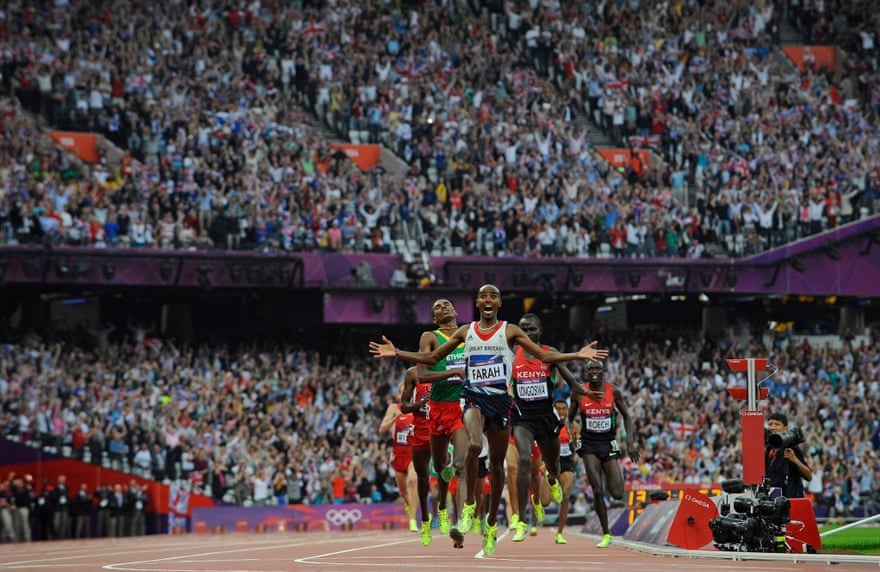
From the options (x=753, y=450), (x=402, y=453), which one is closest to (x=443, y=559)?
(x=753, y=450)

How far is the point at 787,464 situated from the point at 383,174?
86.4ft

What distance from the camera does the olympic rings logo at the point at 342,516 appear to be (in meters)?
36.5

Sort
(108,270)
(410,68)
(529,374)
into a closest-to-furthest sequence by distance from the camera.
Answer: (529,374) → (108,270) → (410,68)

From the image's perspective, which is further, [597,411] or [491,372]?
[597,411]

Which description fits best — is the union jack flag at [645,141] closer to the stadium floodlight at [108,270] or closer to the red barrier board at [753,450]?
the stadium floodlight at [108,270]

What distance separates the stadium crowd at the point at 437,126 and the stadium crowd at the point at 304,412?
10.5ft

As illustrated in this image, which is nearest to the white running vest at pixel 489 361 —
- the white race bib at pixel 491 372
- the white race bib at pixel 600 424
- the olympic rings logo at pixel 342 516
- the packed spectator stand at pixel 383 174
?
the white race bib at pixel 491 372

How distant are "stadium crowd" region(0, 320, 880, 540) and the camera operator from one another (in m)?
18.1

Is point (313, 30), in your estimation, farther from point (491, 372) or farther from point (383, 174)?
point (491, 372)

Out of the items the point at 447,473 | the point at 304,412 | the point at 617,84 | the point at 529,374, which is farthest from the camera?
the point at 617,84

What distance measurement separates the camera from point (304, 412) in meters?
39.4

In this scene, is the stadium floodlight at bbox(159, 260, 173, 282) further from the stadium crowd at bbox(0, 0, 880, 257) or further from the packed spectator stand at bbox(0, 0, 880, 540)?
the packed spectator stand at bbox(0, 0, 880, 540)

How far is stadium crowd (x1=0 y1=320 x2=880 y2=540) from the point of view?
36500 mm

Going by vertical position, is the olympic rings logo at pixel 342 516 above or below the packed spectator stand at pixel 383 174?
below
